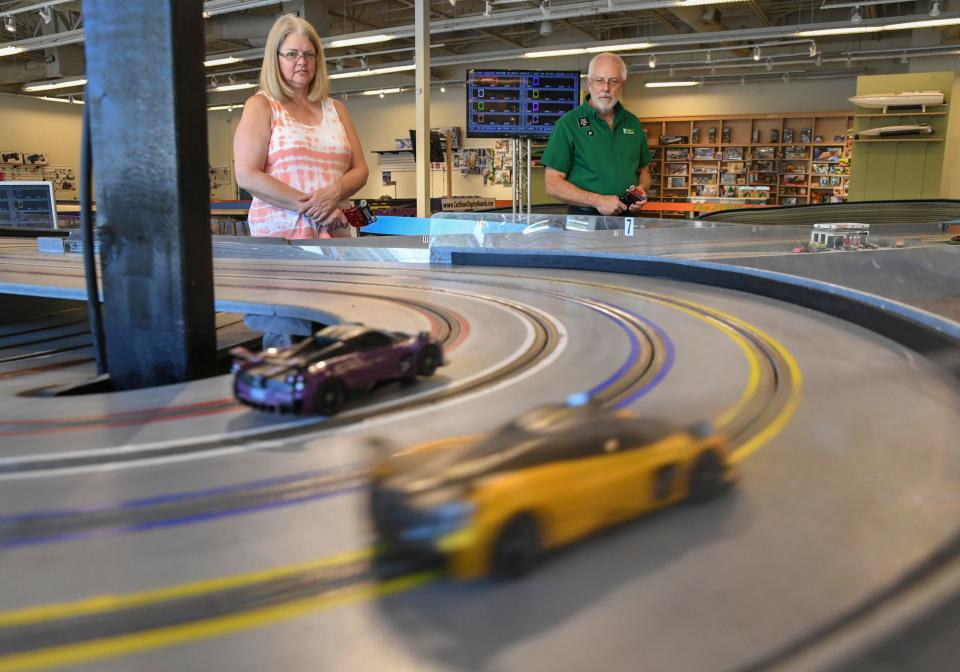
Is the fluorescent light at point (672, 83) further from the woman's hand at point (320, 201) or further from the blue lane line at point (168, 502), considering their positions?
the blue lane line at point (168, 502)

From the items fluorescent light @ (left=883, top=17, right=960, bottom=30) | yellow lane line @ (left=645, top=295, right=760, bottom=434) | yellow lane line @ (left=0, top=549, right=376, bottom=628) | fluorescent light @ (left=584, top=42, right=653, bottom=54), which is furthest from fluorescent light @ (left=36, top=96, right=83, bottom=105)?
yellow lane line @ (left=0, top=549, right=376, bottom=628)

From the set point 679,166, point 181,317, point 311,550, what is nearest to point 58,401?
point 181,317

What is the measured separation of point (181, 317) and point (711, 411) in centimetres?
91

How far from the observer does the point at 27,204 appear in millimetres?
5371

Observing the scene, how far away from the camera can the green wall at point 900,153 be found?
9406mm

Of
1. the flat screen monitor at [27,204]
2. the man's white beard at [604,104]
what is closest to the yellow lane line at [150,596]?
the man's white beard at [604,104]

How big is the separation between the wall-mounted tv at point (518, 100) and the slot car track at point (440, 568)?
6064 millimetres

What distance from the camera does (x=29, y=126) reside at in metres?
18.9

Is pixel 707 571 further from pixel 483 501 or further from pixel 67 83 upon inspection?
pixel 67 83

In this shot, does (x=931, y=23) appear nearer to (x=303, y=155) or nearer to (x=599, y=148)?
(x=599, y=148)

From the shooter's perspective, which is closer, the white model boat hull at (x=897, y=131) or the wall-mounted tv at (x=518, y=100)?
the wall-mounted tv at (x=518, y=100)

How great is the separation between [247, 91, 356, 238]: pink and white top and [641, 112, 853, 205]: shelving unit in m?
12.2

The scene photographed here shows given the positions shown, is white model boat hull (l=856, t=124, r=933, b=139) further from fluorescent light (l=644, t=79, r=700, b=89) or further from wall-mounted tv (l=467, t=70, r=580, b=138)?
fluorescent light (l=644, t=79, r=700, b=89)

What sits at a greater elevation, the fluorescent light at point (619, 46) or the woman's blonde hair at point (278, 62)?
the fluorescent light at point (619, 46)
